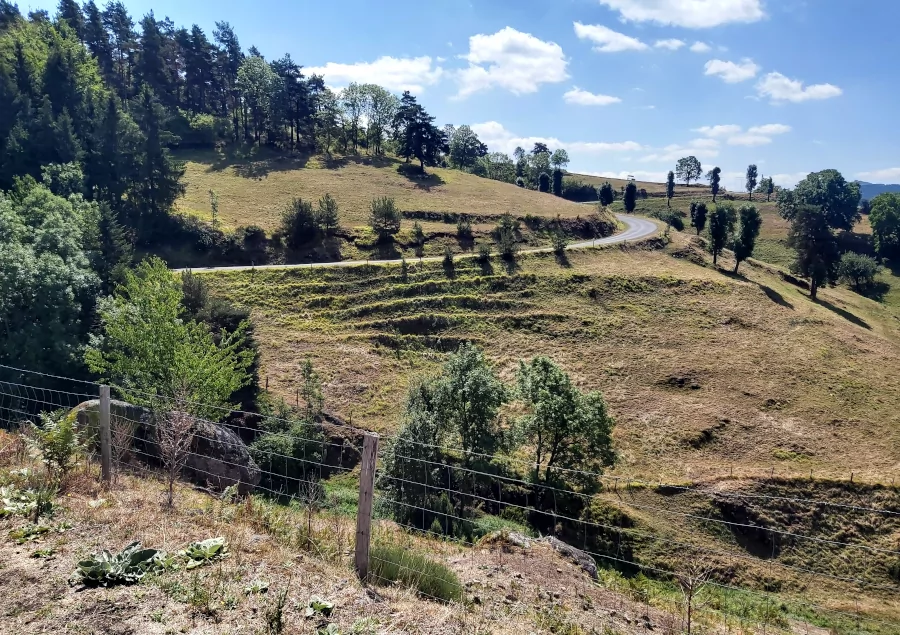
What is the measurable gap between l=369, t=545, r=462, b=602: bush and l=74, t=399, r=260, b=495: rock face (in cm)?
517

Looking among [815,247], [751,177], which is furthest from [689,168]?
[815,247]

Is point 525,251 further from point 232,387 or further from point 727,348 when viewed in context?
point 232,387

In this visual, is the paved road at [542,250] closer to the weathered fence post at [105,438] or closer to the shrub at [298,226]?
the shrub at [298,226]

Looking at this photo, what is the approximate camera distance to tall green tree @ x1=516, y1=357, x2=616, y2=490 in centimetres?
2400

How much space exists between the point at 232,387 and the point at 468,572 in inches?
666

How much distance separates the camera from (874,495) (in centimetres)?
2548

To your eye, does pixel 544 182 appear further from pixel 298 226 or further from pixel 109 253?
pixel 109 253

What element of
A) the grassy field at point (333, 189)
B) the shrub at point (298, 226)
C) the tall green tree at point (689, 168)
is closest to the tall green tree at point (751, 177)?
the tall green tree at point (689, 168)

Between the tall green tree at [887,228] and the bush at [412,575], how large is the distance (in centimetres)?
11225

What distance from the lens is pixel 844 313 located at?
54.0 meters

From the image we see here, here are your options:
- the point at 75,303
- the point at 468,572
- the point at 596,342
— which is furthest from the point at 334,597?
the point at 596,342

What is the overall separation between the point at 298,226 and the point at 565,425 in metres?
39.1

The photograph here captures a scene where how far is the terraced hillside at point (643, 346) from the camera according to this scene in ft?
100

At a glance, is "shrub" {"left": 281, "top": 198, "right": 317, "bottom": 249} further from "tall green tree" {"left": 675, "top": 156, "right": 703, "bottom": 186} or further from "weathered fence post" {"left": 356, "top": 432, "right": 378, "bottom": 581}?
"tall green tree" {"left": 675, "top": 156, "right": 703, "bottom": 186}
